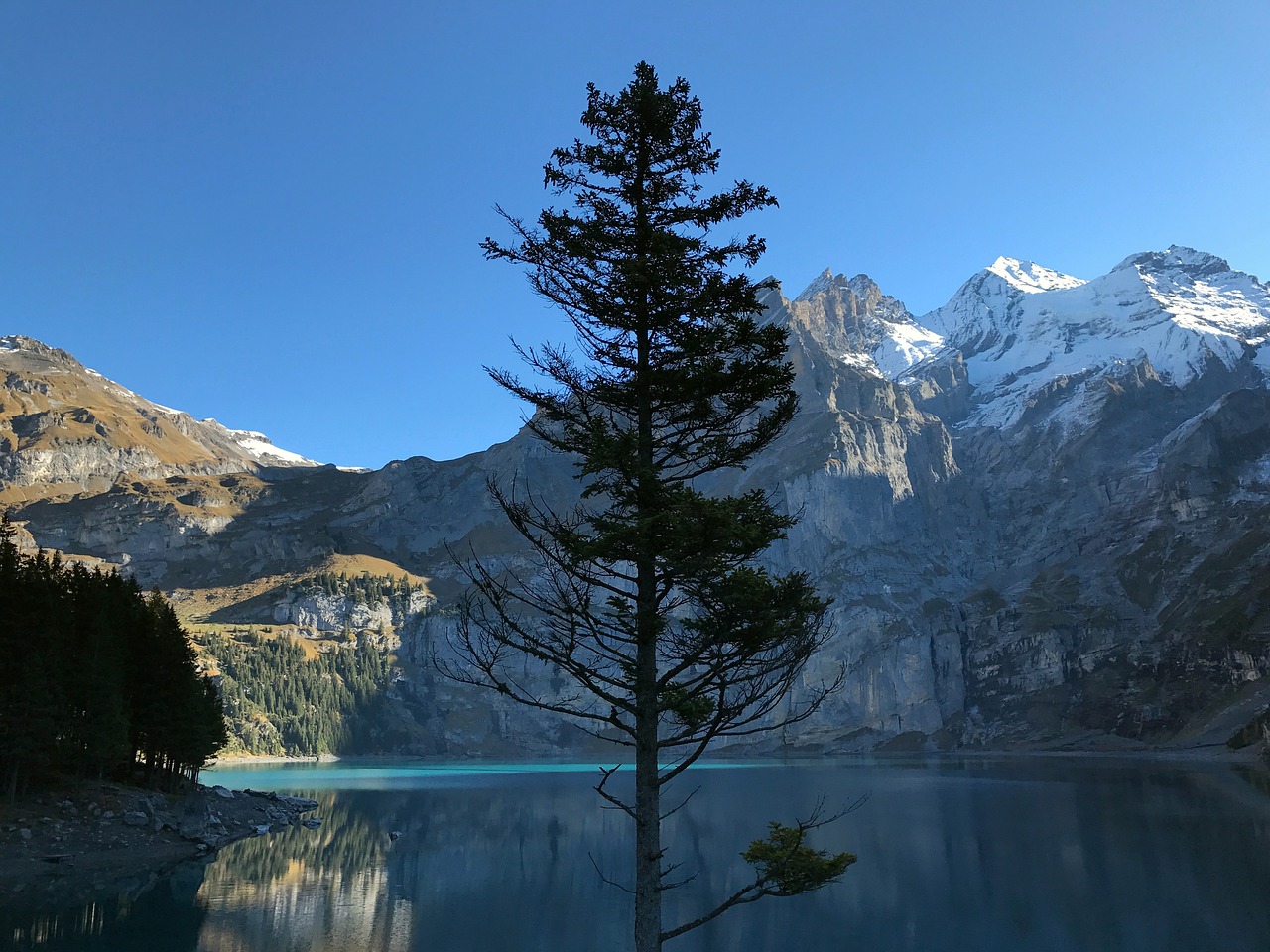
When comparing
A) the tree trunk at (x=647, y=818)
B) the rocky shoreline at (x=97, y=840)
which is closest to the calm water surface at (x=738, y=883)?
the rocky shoreline at (x=97, y=840)

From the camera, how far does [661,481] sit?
53.7 feet

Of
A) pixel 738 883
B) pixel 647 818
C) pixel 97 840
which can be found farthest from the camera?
pixel 738 883

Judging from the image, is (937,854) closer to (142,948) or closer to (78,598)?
(142,948)

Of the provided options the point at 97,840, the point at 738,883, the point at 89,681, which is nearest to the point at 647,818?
the point at 738,883

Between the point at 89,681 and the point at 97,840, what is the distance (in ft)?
33.7

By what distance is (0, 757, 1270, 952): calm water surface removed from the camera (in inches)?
1757

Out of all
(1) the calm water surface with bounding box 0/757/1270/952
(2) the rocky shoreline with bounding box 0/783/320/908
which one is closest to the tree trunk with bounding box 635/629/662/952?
(1) the calm water surface with bounding box 0/757/1270/952

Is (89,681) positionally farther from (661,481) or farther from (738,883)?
(661,481)

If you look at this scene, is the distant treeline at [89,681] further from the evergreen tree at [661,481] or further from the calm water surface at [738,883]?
the evergreen tree at [661,481]

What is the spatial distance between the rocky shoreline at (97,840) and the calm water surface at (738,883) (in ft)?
7.78

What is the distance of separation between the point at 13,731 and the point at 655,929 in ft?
170

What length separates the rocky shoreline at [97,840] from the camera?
48.0 meters

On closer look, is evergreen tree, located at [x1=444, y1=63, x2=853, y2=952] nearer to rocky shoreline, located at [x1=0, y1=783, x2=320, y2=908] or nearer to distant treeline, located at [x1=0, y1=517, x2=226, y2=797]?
rocky shoreline, located at [x1=0, y1=783, x2=320, y2=908]

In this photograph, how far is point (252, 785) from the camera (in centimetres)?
14000
